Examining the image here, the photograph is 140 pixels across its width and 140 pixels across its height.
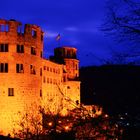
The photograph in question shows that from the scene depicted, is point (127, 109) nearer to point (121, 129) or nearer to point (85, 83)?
point (121, 129)

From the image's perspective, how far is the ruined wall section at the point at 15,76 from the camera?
109 ft

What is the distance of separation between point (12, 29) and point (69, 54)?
24.1 meters

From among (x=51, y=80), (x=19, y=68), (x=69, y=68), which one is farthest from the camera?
(x=69, y=68)

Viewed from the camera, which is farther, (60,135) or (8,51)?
(8,51)

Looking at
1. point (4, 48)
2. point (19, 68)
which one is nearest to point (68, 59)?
point (19, 68)

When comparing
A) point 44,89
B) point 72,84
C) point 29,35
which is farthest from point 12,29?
point 72,84

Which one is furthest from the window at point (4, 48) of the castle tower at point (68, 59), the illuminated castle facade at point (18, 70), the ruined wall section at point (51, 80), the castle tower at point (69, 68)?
the castle tower at point (68, 59)

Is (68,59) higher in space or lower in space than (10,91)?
higher

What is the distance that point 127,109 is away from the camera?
831cm

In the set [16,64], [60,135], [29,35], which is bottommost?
[60,135]

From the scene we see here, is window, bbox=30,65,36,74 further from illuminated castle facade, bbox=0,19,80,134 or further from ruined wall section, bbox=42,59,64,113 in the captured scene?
ruined wall section, bbox=42,59,64,113

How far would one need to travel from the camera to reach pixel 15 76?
1332 inches

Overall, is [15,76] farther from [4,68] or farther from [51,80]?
[51,80]

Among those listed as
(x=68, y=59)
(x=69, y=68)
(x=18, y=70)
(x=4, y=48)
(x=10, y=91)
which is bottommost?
(x=10, y=91)
